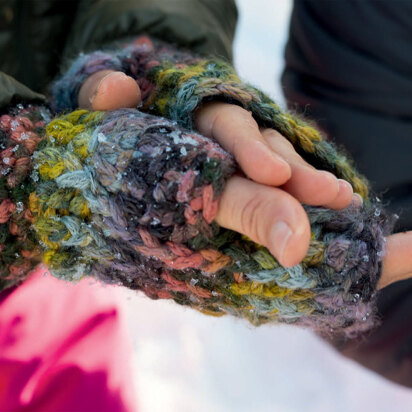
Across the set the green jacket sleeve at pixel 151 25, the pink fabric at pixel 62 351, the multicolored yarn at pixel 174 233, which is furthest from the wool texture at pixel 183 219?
the green jacket sleeve at pixel 151 25

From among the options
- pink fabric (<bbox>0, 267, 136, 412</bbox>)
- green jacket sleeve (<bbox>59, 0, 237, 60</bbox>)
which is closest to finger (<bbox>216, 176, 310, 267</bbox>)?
pink fabric (<bbox>0, 267, 136, 412</bbox>)

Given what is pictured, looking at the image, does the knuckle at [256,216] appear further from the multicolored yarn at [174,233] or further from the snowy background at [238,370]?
the snowy background at [238,370]

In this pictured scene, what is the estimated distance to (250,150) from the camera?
0.40m

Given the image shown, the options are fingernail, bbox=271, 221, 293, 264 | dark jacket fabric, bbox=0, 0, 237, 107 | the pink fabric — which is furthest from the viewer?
dark jacket fabric, bbox=0, 0, 237, 107

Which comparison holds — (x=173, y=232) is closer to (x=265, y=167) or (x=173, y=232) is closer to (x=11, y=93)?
(x=265, y=167)

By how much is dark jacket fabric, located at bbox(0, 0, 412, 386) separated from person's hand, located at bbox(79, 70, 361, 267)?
37 cm

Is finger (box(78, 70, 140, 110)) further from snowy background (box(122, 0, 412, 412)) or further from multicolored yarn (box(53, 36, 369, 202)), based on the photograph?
snowy background (box(122, 0, 412, 412))

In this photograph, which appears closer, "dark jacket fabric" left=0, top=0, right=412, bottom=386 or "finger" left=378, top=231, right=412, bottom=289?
"finger" left=378, top=231, right=412, bottom=289

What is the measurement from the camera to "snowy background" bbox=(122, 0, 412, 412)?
2.88 ft

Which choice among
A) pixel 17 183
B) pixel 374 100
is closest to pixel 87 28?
pixel 17 183

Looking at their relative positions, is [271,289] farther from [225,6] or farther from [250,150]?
[225,6]

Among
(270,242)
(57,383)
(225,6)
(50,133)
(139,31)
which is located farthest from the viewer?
(225,6)

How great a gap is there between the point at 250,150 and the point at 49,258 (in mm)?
255

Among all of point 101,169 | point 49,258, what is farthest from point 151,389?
point 101,169
